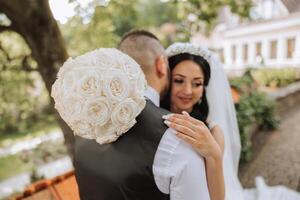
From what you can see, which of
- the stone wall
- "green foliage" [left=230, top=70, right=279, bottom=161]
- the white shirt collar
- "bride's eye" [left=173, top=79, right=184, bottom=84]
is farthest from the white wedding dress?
the stone wall

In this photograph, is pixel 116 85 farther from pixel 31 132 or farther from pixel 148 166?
pixel 31 132

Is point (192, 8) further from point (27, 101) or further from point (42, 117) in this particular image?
point (42, 117)

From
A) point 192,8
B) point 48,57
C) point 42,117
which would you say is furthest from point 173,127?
point 42,117

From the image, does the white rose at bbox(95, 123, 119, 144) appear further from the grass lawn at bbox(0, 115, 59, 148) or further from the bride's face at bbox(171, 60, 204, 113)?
the grass lawn at bbox(0, 115, 59, 148)

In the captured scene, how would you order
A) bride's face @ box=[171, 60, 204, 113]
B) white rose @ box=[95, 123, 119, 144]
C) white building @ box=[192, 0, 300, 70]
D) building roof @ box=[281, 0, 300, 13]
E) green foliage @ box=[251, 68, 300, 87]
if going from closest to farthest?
white rose @ box=[95, 123, 119, 144] → building roof @ box=[281, 0, 300, 13] → bride's face @ box=[171, 60, 204, 113] → white building @ box=[192, 0, 300, 70] → green foliage @ box=[251, 68, 300, 87]

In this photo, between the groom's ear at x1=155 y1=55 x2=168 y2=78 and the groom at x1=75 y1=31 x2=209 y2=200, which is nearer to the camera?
the groom at x1=75 y1=31 x2=209 y2=200

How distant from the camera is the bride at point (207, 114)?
4.44 feet

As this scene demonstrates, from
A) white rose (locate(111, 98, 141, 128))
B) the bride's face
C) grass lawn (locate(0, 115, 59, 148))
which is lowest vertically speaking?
grass lawn (locate(0, 115, 59, 148))

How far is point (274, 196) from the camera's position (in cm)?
352

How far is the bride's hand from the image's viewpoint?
1.29m

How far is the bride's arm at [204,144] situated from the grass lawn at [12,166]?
991cm

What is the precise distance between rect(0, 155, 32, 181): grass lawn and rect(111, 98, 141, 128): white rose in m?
9.94

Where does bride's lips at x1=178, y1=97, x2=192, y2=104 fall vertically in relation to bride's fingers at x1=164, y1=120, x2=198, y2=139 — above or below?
below

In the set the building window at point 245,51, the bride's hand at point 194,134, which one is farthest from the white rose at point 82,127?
the building window at point 245,51
